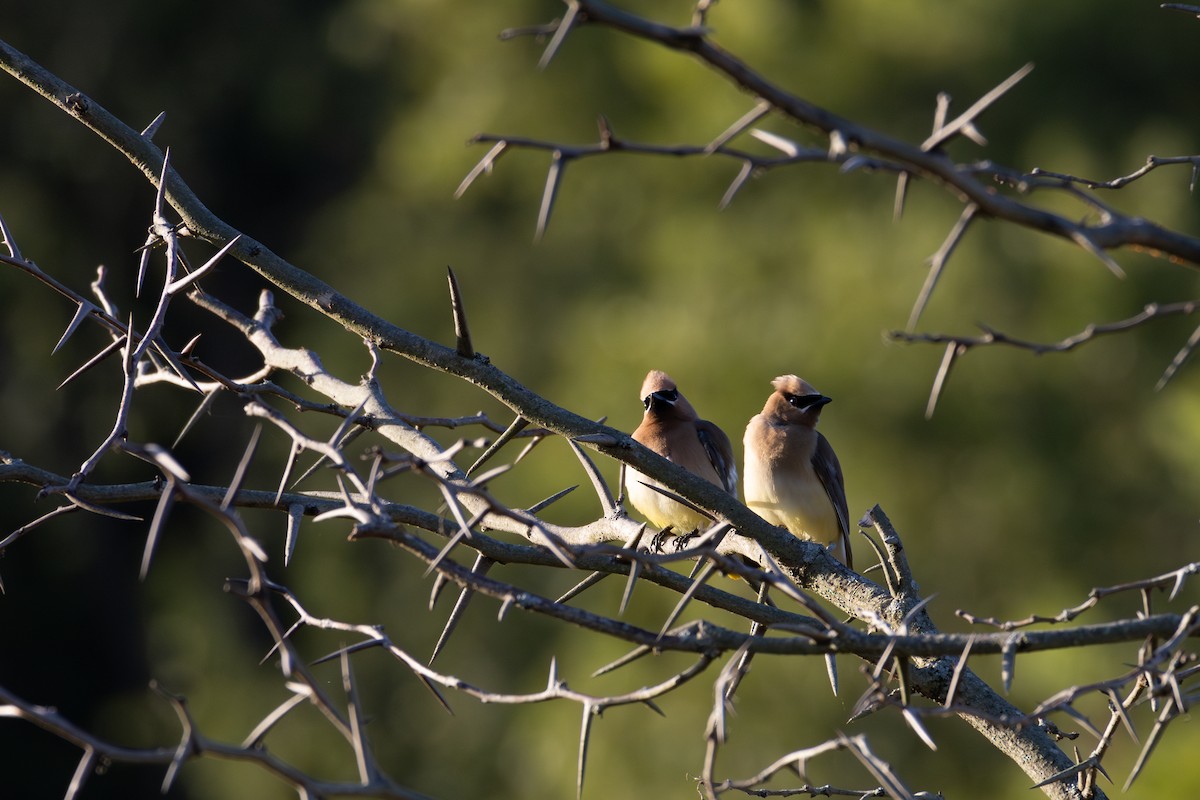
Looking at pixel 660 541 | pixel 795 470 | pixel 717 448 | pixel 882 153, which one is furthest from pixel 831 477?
pixel 882 153

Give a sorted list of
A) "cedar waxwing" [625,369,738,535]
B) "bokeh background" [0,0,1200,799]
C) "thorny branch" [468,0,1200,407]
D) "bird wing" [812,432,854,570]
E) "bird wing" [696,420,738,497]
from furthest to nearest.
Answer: "bokeh background" [0,0,1200,799] → "bird wing" [812,432,854,570] → "bird wing" [696,420,738,497] → "cedar waxwing" [625,369,738,535] → "thorny branch" [468,0,1200,407]

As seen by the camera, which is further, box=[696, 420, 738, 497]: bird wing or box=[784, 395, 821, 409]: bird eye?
box=[784, 395, 821, 409]: bird eye

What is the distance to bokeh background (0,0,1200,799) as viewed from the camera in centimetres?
1029

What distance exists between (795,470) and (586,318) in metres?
6.66

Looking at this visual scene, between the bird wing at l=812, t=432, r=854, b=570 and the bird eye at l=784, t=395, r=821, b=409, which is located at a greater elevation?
the bird eye at l=784, t=395, r=821, b=409

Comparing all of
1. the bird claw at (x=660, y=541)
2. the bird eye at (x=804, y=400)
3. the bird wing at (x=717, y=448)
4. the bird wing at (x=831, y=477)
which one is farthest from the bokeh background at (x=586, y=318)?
the bird claw at (x=660, y=541)

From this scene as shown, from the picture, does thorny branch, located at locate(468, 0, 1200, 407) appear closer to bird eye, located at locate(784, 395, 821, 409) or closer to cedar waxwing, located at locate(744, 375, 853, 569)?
cedar waxwing, located at locate(744, 375, 853, 569)

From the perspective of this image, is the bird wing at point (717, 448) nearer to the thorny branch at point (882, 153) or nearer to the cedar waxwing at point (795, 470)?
the cedar waxwing at point (795, 470)

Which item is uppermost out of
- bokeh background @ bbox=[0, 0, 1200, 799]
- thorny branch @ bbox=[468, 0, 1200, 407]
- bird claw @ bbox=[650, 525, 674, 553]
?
thorny branch @ bbox=[468, 0, 1200, 407]

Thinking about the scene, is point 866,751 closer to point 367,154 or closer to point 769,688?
point 769,688

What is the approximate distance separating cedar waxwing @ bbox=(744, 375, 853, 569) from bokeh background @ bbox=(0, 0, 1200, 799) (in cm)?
248

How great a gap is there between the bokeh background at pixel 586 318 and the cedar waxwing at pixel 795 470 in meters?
2.48

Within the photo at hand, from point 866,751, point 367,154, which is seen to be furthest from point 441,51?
point 866,751

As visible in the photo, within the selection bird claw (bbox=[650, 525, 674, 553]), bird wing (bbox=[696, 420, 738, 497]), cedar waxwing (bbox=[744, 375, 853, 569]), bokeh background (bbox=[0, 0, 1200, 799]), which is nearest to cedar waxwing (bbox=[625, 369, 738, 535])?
bird wing (bbox=[696, 420, 738, 497])
